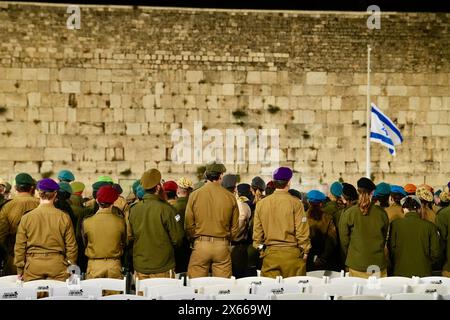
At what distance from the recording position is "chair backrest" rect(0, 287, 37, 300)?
309 inches

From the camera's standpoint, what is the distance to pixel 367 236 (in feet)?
33.5

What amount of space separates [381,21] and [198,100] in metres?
4.64

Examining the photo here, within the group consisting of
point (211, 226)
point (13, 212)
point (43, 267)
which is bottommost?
point (43, 267)

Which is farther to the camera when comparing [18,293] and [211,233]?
[211,233]

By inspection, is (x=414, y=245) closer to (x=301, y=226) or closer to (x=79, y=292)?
(x=301, y=226)

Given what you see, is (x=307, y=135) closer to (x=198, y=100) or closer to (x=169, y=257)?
(x=198, y=100)

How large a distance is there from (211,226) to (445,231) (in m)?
2.83

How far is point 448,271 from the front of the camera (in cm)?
1088

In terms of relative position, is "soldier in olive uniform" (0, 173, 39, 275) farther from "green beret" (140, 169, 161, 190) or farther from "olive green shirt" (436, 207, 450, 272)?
"olive green shirt" (436, 207, 450, 272)

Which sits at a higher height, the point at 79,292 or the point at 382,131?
the point at 382,131

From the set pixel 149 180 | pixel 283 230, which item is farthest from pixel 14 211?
pixel 283 230

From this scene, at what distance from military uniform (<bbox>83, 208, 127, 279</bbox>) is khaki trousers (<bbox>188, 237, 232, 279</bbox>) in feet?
3.60

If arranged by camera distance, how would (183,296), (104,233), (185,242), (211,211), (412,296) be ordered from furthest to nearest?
(185,242)
(211,211)
(104,233)
(412,296)
(183,296)

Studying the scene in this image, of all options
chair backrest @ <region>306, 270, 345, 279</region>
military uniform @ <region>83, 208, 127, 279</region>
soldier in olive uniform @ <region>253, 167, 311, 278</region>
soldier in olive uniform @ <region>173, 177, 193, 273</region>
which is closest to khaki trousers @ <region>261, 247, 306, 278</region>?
soldier in olive uniform @ <region>253, 167, 311, 278</region>
